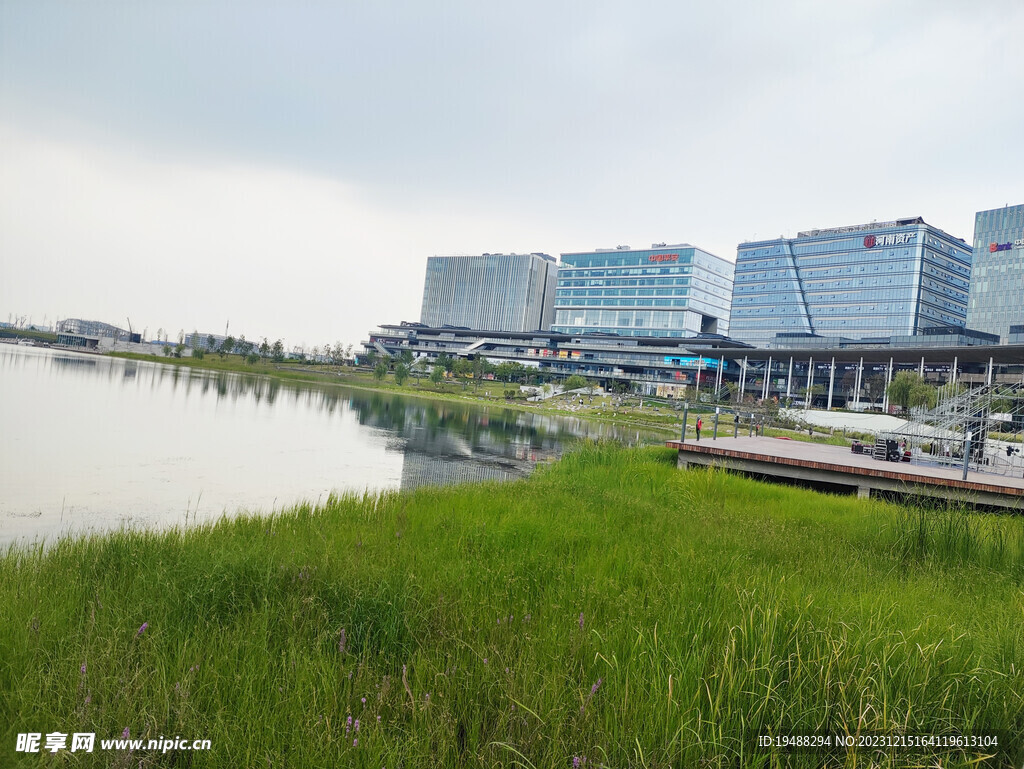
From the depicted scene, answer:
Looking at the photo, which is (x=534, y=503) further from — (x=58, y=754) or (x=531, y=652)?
(x=58, y=754)

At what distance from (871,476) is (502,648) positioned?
11.9 m

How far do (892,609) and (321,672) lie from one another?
375 centimetres

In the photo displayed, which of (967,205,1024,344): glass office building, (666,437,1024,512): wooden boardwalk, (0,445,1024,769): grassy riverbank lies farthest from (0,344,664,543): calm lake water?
(967,205,1024,344): glass office building

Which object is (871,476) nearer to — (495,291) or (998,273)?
(998,273)

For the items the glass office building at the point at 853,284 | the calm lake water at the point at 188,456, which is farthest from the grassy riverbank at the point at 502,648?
the glass office building at the point at 853,284

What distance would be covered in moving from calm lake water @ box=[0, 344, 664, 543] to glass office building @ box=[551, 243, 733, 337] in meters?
92.3

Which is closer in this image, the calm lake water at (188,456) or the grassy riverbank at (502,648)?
the grassy riverbank at (502,648)

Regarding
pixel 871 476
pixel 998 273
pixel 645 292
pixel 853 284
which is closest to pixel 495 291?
pixel 645 292

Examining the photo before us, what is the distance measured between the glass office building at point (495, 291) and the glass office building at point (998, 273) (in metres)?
90.6

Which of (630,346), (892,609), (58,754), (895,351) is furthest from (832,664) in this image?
(630,346)

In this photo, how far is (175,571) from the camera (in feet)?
16.6

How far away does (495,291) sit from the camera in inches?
6457

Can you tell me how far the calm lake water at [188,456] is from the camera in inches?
424

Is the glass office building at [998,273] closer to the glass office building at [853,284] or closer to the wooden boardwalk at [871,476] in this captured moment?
the glass office building at [853,284]
